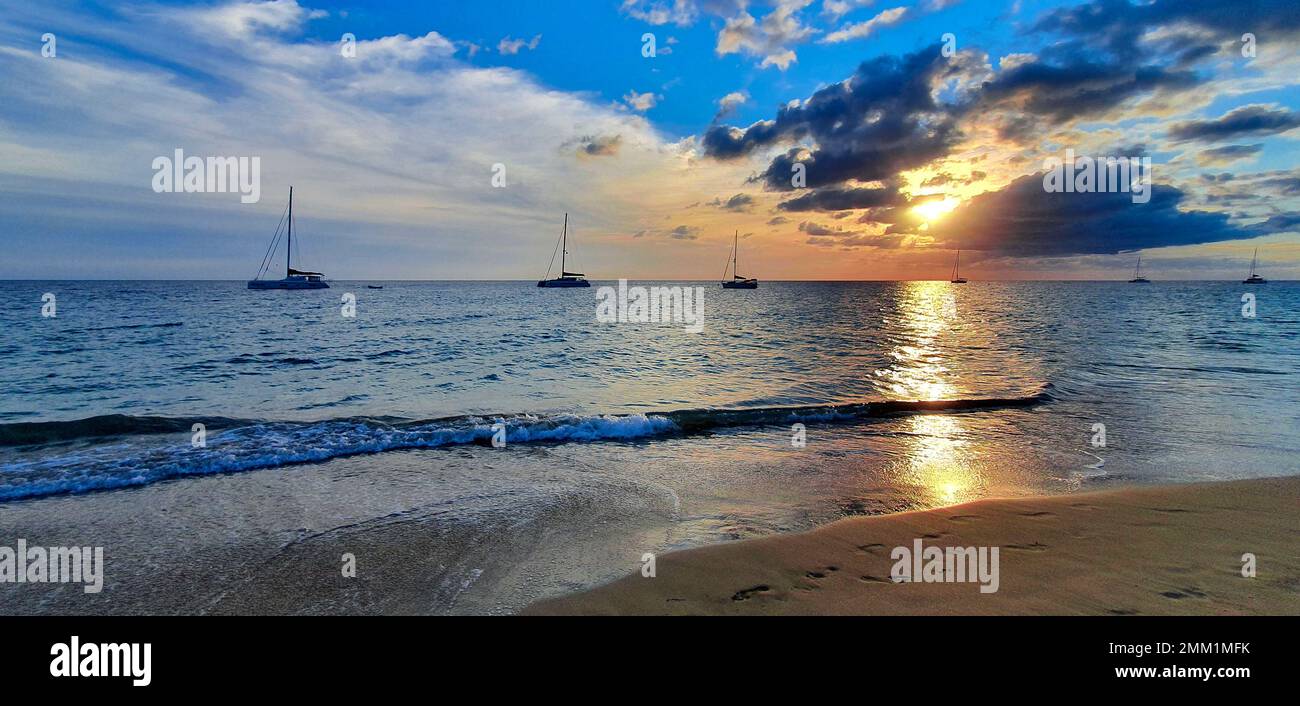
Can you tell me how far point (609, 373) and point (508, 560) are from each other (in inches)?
577

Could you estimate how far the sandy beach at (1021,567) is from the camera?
4.81 meters

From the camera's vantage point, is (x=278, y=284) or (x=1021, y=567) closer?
(x=1021, y=567)

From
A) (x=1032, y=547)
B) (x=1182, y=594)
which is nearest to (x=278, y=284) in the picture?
(x=1032, y=547)

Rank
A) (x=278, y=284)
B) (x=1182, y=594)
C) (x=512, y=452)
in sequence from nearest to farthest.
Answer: (x=1182, y=594) → (x=512, y=452) → (x=278, y=284)

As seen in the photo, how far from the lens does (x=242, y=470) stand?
9.49m

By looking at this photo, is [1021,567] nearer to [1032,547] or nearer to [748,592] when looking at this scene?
[1032,547]

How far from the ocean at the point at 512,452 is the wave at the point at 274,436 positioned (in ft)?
0.23

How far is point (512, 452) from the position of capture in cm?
1105

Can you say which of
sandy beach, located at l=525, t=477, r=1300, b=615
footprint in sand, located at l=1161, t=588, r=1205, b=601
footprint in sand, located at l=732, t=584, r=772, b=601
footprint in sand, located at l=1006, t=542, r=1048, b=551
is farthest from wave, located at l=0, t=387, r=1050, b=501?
footprint in sand, located at l=1161, t=588, r=1205, b=601

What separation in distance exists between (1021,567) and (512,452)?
337 inches

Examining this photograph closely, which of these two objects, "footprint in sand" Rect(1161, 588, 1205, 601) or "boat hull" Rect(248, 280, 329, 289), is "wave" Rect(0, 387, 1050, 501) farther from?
"boat hull" Rect(248, 280, 329, 289)

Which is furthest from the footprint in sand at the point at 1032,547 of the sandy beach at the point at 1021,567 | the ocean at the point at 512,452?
the ocean at the point at 512,452

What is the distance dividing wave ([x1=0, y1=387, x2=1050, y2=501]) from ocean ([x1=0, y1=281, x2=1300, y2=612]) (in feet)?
0.23
